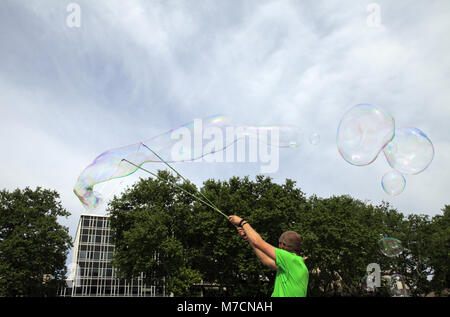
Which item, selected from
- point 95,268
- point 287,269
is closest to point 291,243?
point 287,269

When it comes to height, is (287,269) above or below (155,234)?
below

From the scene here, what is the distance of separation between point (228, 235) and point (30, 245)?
18.7 meters

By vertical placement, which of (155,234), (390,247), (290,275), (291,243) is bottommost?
(290,275)

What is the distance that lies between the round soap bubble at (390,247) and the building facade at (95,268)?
54394mm

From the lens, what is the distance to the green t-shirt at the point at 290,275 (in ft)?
11.5

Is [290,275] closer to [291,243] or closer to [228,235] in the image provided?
[291,243]

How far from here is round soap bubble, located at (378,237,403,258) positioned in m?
25.8

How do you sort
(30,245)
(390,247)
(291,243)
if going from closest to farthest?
(291,243)
(390,247)
(30,245)

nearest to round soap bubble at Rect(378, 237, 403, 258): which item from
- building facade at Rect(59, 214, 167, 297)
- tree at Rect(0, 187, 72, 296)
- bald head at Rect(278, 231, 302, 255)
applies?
bald head at Rect(278, 231, 302, 255)

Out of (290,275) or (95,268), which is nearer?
(290,275)

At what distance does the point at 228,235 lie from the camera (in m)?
33.6

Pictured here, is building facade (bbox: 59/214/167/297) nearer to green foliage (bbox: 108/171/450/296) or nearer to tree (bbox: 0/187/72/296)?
tree (bbox: 0/187/72/296)
